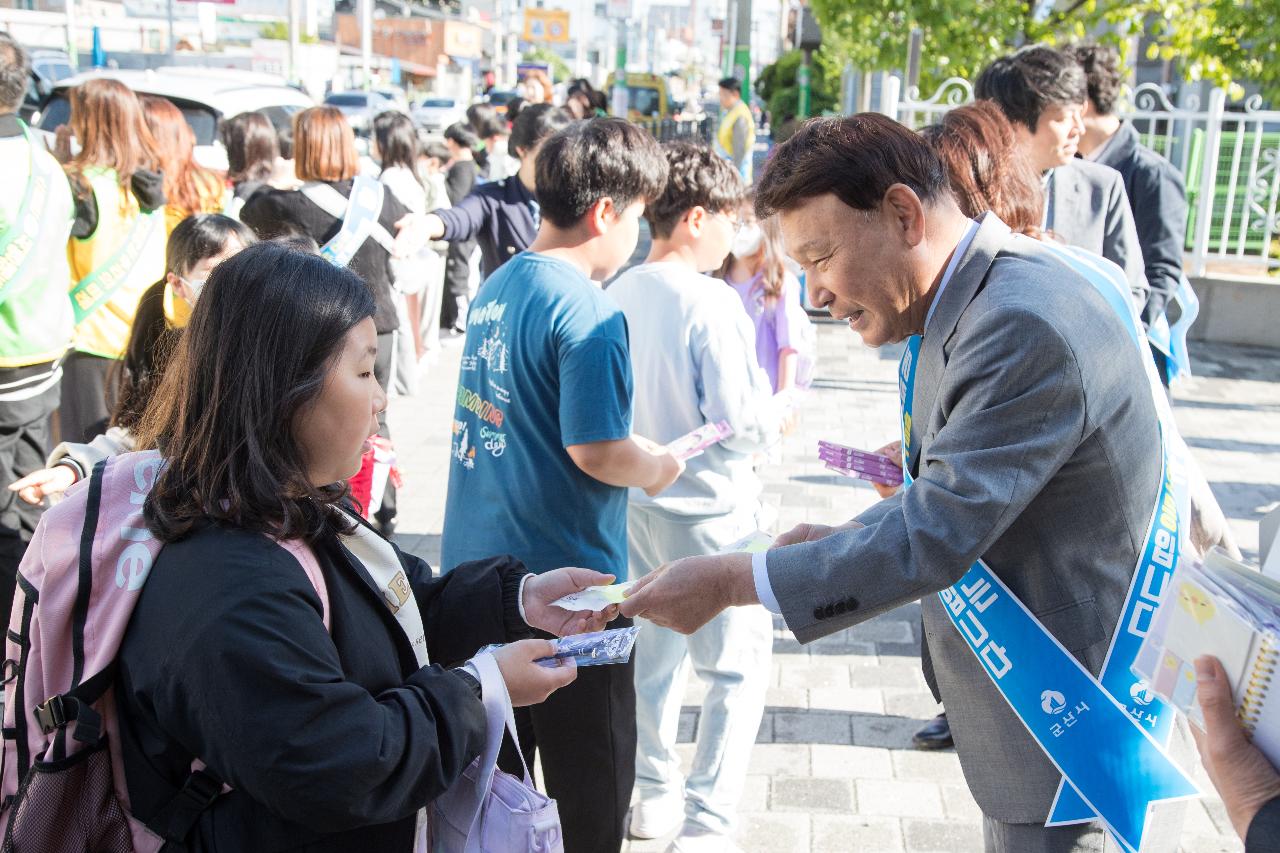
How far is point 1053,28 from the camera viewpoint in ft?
42.7

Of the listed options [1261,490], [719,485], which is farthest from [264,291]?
[1261,490]

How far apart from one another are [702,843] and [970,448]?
1917mm

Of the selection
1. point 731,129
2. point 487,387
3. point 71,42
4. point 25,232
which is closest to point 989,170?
point 487,387

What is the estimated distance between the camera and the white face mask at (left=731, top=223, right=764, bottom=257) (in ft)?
15.7

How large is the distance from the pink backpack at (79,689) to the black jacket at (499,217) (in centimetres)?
440

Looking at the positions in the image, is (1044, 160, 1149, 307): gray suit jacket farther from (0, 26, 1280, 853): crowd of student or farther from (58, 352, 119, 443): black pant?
(58, 352, 119, 443): black pant

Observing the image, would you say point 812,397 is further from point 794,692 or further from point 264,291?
point 264,291

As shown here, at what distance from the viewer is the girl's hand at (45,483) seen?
3080mm

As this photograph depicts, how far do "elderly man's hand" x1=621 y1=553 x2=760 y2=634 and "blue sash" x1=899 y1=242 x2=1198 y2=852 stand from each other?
389 mm

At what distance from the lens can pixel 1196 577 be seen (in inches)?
56.7

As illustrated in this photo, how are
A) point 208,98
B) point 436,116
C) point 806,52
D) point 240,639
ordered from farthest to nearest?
1. point 806,52
2. point 436,116
3. point 208,98
4. point 240,639

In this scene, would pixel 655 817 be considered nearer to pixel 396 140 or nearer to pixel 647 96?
pixel 396 140

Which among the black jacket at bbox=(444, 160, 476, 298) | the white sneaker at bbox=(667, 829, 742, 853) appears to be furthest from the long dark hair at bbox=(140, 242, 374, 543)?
the black jacket at bbox=(444, 160, 476, 298)

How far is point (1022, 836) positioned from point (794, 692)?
2378 millimetres
